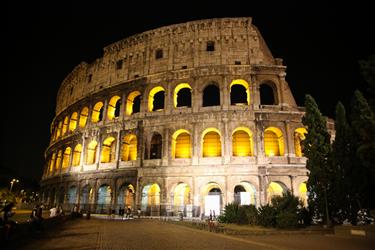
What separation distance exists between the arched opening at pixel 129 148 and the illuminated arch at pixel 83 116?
287 inches

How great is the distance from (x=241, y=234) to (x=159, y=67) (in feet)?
57.5

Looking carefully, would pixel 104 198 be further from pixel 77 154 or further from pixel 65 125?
pixel 65 125

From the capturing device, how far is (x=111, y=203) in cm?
2269

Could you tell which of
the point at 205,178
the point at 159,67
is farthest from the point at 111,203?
the point at 159,67

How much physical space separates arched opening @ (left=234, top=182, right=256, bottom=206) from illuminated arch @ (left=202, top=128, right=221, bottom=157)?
11.0 ft

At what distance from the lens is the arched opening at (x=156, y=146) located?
77.2ft

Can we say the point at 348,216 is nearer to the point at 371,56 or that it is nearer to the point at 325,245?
the point at 325,245

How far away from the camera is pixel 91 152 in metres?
26.6

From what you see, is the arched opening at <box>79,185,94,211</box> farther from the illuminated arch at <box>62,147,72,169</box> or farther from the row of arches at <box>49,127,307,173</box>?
the illuminated arch at <box>62,147,72,169</box>

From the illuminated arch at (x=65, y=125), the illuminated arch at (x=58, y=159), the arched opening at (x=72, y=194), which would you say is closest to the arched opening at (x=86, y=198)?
the arched opening at (x=72, y=194)

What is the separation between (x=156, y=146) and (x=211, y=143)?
5.06 m

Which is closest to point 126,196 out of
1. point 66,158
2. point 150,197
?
point 150,197

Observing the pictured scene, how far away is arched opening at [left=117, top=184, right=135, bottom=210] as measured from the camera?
Result: 75.5 ft

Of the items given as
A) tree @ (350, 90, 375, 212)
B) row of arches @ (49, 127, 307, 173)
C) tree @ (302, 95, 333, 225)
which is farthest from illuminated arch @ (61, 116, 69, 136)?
tree @ (350, 90, 375, 212)
